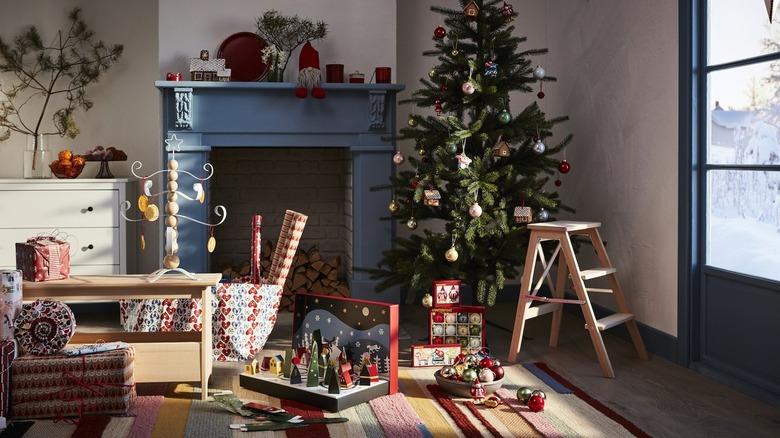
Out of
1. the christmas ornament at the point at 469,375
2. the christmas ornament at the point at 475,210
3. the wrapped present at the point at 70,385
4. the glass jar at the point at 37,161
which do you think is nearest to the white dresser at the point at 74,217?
the glass jar at the point at 37,161

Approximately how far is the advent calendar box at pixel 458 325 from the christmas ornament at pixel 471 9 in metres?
1.62

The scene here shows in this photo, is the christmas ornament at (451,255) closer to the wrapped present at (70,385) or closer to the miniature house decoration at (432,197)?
the miniature house decoration at (432,197)

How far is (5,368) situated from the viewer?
3551 mm

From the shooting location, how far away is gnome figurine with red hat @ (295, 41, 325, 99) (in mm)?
5668

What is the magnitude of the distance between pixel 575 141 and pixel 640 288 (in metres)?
1.30

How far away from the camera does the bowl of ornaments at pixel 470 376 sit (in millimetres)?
3936

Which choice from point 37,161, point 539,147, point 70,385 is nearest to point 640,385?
point 539,147

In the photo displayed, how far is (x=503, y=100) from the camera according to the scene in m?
5.01

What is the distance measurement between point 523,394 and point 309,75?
2.71 metres

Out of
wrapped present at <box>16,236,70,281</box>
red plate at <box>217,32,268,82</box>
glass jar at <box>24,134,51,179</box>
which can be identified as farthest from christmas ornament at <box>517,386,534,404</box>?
glass jar at <box>24,134,51,179</box>

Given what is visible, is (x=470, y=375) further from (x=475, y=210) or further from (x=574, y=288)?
(x=475, y=210)

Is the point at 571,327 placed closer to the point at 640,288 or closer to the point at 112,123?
the point at 640,288

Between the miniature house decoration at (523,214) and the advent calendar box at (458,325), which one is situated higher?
the miniature house decoration at (523,214)

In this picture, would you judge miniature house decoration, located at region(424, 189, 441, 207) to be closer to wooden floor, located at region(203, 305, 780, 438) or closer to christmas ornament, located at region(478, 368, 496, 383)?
wooden floor, located at region(203, 305, 780, 438)
